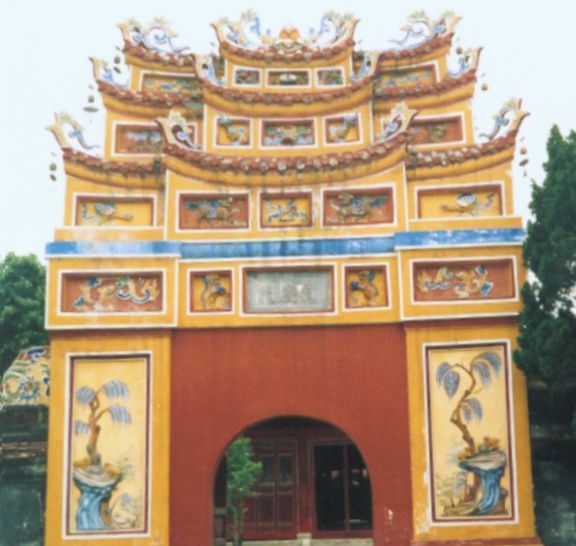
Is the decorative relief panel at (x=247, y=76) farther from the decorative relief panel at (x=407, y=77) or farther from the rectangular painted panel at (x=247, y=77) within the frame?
the decorative relief panel at (x=407, y=77)

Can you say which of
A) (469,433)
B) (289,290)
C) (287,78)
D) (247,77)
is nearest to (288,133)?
(287,78)

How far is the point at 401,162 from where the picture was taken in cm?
1393

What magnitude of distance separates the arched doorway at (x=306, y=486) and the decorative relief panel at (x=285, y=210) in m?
5.07

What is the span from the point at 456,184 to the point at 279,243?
2.76 metres

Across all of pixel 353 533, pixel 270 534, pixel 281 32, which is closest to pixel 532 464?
pixel 353 533

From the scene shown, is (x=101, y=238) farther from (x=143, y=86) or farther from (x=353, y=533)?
(x=353, y=533)

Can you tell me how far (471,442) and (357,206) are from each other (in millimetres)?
3737

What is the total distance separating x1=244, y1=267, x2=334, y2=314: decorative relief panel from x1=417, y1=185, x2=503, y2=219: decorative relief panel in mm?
1757

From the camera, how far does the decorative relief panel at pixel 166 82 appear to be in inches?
637

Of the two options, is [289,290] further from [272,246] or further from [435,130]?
[435,130]

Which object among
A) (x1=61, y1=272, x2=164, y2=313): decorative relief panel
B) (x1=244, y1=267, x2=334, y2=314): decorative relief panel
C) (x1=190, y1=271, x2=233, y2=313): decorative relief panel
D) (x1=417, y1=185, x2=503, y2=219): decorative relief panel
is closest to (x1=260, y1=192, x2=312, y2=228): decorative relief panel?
(x1=244, y1=267, x2=334, y2=314): decorative relief panel

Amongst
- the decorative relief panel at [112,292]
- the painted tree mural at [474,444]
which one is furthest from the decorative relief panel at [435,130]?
the decorative relief panel at [112,292]

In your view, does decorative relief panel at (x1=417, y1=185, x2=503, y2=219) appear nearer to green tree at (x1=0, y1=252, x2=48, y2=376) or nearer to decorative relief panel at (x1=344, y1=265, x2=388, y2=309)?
decorative relief panel at (x1=344, y1=265, x2=388, y2=309)

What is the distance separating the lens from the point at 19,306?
22.5 metres
